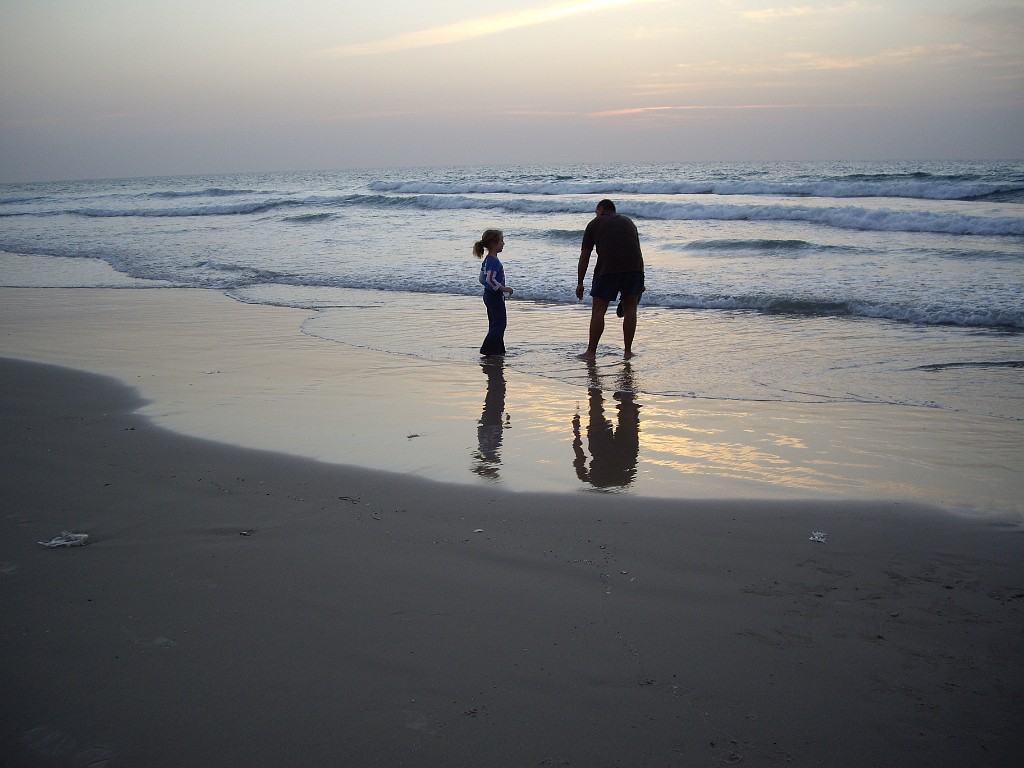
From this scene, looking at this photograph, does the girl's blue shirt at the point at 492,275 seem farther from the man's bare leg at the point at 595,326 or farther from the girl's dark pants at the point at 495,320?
the man's bare leg at the point at 595,326

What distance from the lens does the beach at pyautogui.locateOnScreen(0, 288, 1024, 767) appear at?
2.31 m

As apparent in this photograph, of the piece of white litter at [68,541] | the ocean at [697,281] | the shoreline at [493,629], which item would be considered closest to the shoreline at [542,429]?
the shoreline at [493,629]

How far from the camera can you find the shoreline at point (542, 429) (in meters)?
4.40

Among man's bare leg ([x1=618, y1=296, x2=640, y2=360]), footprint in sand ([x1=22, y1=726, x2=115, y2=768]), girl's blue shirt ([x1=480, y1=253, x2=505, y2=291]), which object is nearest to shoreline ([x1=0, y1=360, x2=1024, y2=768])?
footprint in sand ([x1=22, y1=726, x2=115, y2=768])

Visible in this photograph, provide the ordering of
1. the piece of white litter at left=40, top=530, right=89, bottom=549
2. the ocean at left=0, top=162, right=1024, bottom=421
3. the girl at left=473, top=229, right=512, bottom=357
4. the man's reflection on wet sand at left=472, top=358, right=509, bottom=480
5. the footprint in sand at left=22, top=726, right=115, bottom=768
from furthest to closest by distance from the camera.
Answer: the girl at left=473, top=229, right=512, bottom=357 < the ocean at left=0, top=162, right=1024, bottom=421 < the man's reflection on wet sand at left=472, top=358, right=509, bottom=480 < the piece of white litter at left=40, top=530, right=89, bottom=549 < the footprint in sand at left=22, top=726, right=115, bottom=768

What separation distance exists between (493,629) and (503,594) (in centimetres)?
26

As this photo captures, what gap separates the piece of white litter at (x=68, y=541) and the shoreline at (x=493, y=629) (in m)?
0.07

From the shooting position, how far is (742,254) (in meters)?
17.0

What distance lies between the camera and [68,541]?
3.51 m

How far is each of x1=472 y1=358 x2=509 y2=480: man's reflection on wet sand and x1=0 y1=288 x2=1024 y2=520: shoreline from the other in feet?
0.06

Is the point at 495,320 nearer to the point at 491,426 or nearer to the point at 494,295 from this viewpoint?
the point at 494,295

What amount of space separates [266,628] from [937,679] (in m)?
2.27

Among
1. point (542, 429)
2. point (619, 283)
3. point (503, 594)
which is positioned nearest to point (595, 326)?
point (619, 283)

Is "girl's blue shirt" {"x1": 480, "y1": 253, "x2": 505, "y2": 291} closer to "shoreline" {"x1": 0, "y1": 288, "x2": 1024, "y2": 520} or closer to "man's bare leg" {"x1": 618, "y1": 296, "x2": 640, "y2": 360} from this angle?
"shoreline" {"x1": 0, "y1": 288, "x2": 1024, "y2": 520}
